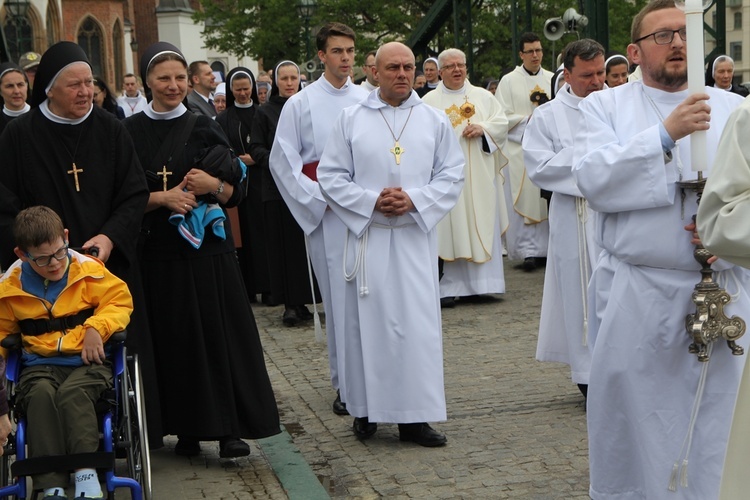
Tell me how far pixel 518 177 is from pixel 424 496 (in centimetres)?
880

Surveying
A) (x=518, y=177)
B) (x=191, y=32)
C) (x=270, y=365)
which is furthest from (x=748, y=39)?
(x=270, y=365)

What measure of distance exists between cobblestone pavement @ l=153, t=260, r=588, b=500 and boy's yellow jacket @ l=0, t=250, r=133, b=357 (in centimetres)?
105

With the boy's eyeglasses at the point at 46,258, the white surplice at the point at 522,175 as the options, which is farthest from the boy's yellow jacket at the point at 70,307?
the white surplice at the point at 522,175

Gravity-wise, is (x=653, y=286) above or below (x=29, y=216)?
below

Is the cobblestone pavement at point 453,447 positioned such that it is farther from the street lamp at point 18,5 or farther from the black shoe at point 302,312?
the street lamp at point 18,5

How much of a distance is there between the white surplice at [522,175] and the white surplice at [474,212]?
1429mm

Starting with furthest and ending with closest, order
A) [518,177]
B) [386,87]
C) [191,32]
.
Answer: [191,32] → [518,177] → [386,87]

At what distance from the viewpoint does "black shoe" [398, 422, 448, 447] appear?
7.06 metres

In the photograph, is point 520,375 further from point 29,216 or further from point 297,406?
point 29,216

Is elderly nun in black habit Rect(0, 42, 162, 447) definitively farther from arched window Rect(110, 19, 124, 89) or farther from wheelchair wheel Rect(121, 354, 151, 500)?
arched window Rect(110, 19, 124, 89)

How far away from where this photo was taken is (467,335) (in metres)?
10.4

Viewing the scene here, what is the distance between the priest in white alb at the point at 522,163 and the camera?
14.1m

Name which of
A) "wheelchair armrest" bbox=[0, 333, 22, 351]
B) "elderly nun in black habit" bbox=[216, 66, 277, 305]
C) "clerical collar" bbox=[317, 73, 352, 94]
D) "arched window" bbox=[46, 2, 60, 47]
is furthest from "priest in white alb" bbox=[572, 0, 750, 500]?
"arched window" bbox=[46, 2, 60, 47]

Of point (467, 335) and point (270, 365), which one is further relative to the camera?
point (467, 335)
